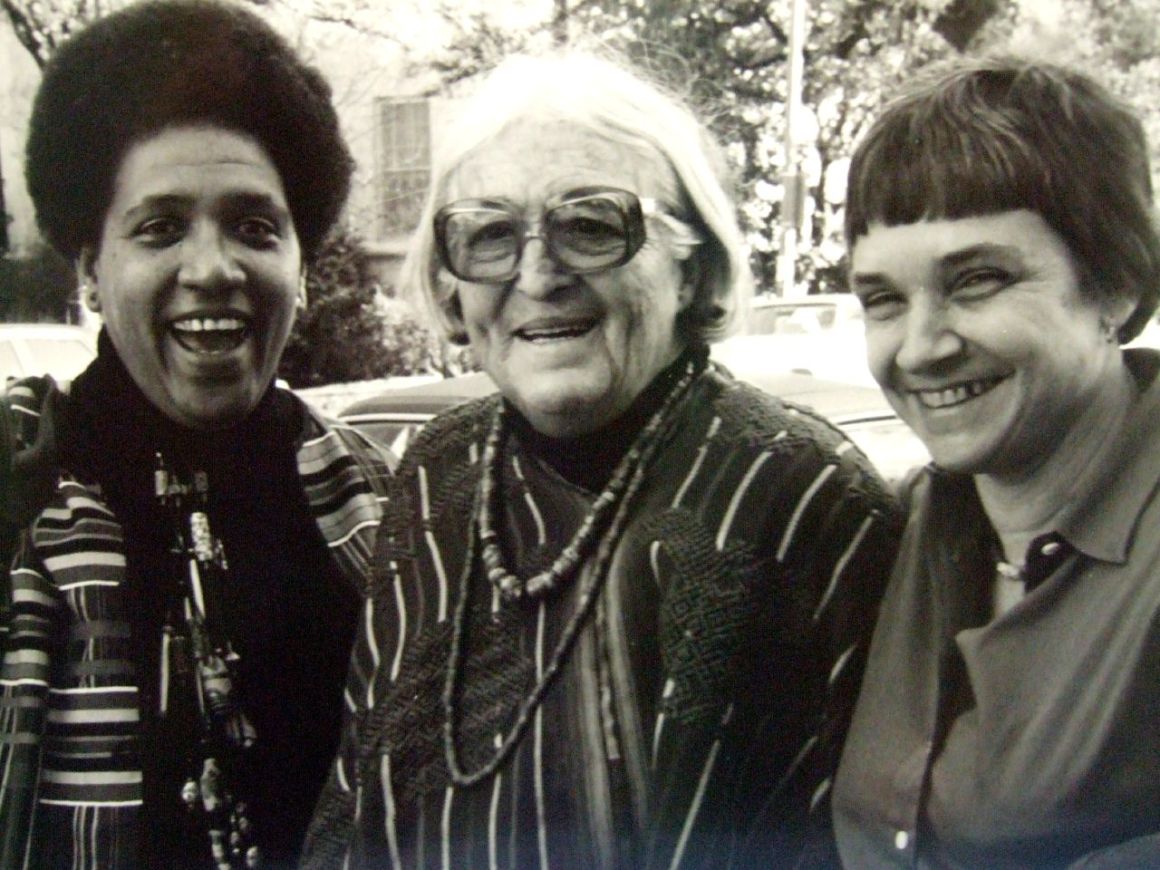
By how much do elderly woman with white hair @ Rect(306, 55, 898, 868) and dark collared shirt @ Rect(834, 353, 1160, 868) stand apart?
0.07 metres

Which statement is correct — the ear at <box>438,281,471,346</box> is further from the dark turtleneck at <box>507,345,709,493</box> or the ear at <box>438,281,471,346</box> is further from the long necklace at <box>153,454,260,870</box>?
the long necklace at <box>153,454,260,870</box>

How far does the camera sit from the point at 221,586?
1185 mm

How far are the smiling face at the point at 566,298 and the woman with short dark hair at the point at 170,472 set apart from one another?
0.22 m

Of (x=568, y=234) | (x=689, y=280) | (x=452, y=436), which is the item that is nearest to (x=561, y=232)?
(x=568, y=234)

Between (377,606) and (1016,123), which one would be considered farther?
(377,606)

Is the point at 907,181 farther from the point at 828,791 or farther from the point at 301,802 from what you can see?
the point at 301,802

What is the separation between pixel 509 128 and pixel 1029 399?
19.6 inches

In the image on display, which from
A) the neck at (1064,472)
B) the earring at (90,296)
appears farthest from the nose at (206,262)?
the neck at (1064,472)

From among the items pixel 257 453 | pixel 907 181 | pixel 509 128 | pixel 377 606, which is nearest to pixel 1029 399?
pixel 907 181

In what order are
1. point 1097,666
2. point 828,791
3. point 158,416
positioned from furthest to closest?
point 158,416, point 828,791, point 1097,666

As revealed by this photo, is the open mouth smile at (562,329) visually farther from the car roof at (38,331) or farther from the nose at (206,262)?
the car roof at (38,331)

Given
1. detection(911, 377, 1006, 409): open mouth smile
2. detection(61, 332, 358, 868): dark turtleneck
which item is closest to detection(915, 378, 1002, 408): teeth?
detection(911, 377, 1006, 409): open mouth smile

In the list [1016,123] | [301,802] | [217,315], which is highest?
[1016,123]

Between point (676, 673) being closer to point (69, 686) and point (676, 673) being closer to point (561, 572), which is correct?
point (561, 572)
